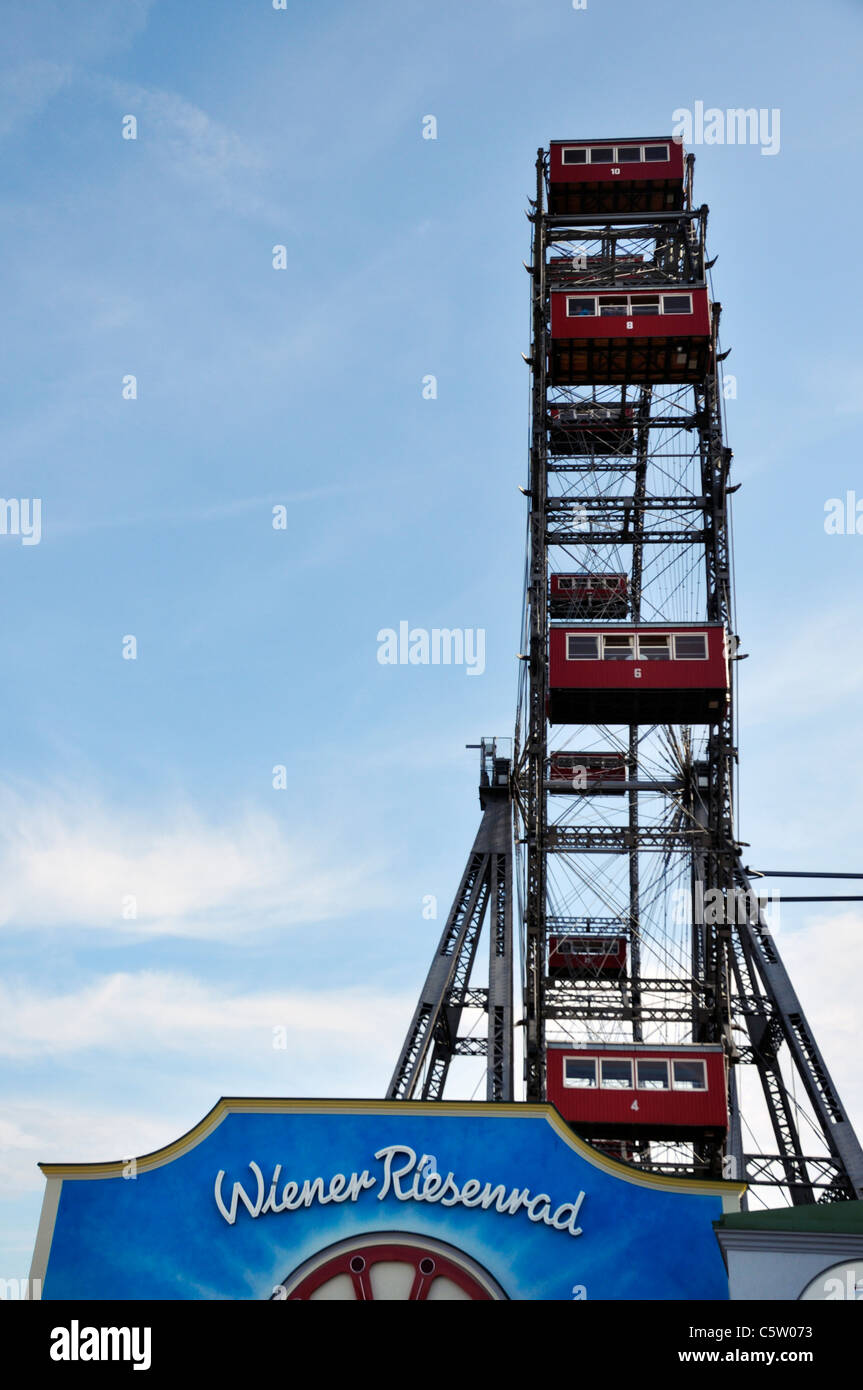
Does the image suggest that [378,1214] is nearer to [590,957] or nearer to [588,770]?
[588,770]

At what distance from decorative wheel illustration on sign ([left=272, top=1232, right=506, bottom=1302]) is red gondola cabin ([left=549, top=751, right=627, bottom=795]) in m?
23.3

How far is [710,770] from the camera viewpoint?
132 ft

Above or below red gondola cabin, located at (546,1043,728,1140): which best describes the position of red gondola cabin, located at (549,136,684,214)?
above

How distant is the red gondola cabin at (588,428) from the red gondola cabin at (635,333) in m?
2.20

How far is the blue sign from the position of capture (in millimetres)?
18656

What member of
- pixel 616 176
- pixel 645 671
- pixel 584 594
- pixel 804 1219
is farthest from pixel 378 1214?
pixel 616 176

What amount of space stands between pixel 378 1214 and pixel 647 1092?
54.2 ft

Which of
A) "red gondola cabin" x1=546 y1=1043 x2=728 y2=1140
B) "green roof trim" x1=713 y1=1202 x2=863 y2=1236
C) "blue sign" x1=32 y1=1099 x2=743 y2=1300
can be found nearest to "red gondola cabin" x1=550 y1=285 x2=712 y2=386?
"red gondola cabin" x1=546 y1=1043 x2=728 y2=1140

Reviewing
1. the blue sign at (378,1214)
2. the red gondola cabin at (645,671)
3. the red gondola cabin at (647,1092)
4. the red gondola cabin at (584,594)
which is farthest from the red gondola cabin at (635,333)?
the blue sign at (378,1214)

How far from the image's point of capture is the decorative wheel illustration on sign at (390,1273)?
18578 mm

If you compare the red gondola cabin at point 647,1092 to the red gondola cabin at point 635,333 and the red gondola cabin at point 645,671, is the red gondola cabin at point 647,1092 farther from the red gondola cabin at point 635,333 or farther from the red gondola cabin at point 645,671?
the red gondola cabin at point 635,333

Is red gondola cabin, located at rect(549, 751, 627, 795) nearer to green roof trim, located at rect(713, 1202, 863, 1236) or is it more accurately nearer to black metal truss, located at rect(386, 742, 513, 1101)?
black metal truss, located at rect(386, 742, 513, 1101)
